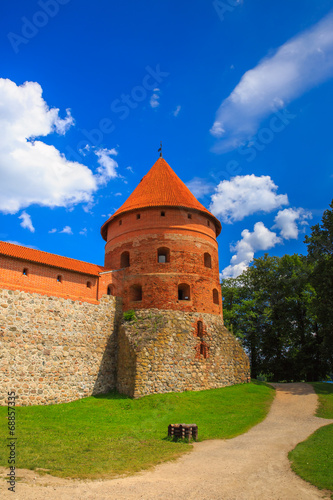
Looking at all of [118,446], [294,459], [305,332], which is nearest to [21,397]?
[118,446]

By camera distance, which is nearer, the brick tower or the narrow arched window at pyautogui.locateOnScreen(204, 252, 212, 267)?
the brick tower

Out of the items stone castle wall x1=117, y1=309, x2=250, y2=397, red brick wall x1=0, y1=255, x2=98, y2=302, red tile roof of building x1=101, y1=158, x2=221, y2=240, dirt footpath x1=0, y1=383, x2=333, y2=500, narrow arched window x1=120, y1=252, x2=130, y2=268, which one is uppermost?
red tile roof of building x1=101, y1=158, x2=221, y2=240

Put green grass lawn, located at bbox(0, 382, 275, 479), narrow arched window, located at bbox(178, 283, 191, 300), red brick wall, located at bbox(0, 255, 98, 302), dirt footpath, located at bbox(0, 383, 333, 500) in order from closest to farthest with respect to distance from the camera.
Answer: dirt footpath, located at bbox(0, 383, 333, 500) < green grass lawn, located at bbox(0, 382, 275, 479) < red brick wall, located at bbox(0, 255, 98, 302) < narrow arched window, located at bbox(178, 283, 191, 300)

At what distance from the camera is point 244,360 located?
712 inches

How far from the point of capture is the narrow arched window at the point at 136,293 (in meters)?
17.3

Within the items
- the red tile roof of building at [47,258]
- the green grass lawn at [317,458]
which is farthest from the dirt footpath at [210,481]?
the red tile roof of building at [47,258]

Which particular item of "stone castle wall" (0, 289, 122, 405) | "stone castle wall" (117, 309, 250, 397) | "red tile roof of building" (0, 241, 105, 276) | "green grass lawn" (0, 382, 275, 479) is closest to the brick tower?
"stone castle wall" (117, 309, 250, 397)

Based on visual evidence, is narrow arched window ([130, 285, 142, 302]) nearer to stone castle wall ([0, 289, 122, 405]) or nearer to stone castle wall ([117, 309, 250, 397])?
stone castle wall ([117, 309, 250, 397])

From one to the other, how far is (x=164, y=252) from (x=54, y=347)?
296 inches

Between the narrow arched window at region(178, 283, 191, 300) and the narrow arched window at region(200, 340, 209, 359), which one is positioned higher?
the narrow arched window at region(178, 283, 191, 300)

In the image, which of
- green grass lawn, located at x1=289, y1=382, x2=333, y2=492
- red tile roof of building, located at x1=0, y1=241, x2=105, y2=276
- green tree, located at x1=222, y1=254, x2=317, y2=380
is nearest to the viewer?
green grass lawn, located at x1=289, y1=382, x2=333, y2=492

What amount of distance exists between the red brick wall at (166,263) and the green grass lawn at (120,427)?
14.0ft

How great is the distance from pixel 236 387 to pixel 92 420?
7.78 m

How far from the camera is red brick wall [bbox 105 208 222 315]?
1667 cm
